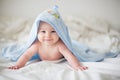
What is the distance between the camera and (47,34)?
907 millimetres

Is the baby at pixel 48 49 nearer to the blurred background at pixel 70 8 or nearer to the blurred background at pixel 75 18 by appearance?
the blurred background at pixel 75 18

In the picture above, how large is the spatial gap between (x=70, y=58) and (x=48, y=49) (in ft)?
0.37

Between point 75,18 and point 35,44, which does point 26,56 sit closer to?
point 35,44

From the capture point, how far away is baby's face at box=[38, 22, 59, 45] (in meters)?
0.91

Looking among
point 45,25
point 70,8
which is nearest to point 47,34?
point 45,25

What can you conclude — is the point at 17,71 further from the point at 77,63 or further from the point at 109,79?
the point at 109,79

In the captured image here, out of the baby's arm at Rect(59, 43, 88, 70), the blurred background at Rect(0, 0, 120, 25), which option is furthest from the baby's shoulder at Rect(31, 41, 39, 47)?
the blurred background at Rect(0, 0, 120, 25)

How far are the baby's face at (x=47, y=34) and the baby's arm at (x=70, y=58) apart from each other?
0.06 m

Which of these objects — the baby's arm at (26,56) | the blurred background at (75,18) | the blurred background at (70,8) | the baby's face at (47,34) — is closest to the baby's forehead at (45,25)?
the baby's face at (47,34)

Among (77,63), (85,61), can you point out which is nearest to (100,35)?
(85,61)

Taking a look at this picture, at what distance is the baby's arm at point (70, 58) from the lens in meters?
0.89

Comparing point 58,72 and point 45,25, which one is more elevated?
point 45,25

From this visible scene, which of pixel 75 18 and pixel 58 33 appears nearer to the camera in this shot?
pixel 58 33

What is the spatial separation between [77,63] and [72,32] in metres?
0.65
